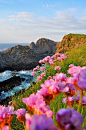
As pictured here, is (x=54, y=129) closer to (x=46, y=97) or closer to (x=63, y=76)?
(x=46, y=97)

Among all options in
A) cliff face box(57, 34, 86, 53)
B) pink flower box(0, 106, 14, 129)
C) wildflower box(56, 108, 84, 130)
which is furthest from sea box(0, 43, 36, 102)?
→ cliff face box(57, 34, 86, 53)

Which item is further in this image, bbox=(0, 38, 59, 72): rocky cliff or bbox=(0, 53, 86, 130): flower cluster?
bbox=(0, 38, 59, 72): rocky cliff

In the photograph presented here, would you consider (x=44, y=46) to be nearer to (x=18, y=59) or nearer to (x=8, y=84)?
(x=18, y=59)

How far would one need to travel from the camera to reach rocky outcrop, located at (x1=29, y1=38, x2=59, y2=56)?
3720cm

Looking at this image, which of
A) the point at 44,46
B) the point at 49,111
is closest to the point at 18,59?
the point at 49,111

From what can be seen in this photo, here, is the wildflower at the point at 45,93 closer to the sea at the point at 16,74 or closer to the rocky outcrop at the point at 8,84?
the sea at the point at 16,74

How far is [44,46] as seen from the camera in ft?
129

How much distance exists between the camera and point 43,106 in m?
0.94

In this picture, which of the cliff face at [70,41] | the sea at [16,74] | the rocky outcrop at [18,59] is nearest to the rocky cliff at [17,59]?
the rocky outcrop at [18,59]

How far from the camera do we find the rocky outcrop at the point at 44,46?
122 ft

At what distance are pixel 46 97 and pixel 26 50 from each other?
652 inches

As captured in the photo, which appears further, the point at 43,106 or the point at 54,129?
the point at 43,106

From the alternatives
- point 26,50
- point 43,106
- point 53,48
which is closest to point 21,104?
point 43,106

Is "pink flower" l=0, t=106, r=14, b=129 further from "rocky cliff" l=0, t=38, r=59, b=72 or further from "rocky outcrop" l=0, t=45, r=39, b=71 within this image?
"rocky outcrop" l=0, t=45, r=39, b=71
